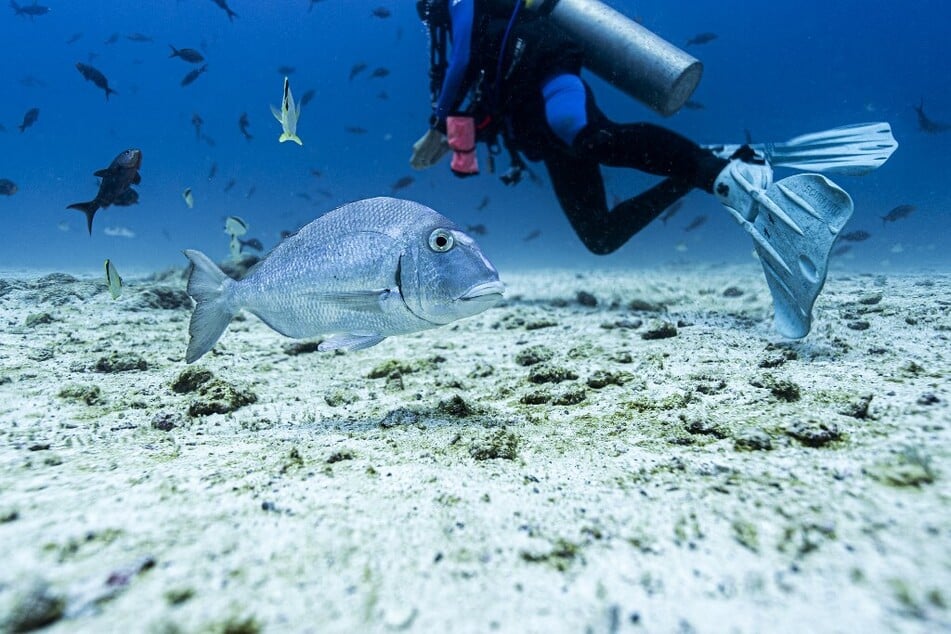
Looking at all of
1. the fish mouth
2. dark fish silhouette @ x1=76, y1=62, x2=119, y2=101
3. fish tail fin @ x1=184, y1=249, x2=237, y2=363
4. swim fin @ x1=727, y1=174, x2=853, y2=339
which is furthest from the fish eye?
dark fish silhouette @ x1=76, y1=62, x2=119, y2=101

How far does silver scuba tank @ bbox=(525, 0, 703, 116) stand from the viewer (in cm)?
508

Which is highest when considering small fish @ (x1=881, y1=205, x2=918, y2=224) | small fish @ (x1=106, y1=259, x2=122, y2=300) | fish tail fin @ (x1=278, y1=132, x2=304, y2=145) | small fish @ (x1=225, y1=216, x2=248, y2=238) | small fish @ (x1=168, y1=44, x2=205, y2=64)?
small fish @ (x1=168, y1=44, x2=205, y2=64)

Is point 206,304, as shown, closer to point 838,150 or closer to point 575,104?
point 575,104

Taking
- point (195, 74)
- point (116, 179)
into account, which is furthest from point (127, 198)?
point (195, 74)

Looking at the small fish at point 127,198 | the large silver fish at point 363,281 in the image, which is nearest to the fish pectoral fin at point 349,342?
the large silver fish at point 363,281

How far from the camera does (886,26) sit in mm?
81375

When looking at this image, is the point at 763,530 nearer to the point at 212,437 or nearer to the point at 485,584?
the point at 485,584

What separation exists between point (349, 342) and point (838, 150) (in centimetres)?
464

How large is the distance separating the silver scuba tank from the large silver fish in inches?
178

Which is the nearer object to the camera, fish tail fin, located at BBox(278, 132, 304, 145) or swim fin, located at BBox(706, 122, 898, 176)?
swim fin, located at BBox(706, 122, 898, 176)

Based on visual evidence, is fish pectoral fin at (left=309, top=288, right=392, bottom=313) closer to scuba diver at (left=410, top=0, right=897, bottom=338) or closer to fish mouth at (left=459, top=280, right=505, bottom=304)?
fish mouth at (left=459, top=280, right=505, bottom=304)

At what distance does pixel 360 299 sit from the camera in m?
2.03

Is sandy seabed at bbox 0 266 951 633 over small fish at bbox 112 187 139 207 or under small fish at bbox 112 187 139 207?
under

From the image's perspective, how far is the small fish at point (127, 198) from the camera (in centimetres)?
481
